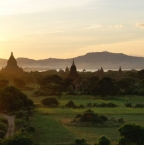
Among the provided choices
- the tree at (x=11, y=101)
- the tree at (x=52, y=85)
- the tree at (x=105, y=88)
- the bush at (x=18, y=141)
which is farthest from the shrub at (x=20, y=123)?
the tree at (x=52, y=85)

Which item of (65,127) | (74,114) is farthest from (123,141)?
(74,114)

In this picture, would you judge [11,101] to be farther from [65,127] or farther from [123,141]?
[123,141]

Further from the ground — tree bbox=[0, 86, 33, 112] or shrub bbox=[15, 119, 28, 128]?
tree bbox=[0, 86, 33, 112]

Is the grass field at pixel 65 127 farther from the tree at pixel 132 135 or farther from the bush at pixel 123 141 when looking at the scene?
the tree at pixel 132 135

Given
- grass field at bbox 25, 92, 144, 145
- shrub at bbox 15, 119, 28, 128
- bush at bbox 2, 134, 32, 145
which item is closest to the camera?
bush at bbox 2, 134, 32, 145

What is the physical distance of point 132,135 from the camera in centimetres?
2088

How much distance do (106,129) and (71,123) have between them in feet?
11.8

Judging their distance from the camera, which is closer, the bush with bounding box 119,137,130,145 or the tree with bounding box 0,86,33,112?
the bush with bounding box 119,137,130,145

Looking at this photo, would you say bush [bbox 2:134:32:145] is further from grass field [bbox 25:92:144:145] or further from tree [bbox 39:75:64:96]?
tree [bbox 39:75:64:96]

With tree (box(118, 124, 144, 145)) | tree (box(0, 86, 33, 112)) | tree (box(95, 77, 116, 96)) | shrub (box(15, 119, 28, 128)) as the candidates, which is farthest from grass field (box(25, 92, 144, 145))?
tree (box(95, 77, 116, 96))

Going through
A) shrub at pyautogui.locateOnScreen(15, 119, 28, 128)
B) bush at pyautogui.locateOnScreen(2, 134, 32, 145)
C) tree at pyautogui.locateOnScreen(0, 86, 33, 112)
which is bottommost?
shrub at pyautogui.locateOnScreen(15, 119, 28, 128)

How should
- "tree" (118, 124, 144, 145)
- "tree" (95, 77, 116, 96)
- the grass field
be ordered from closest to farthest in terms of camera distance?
"tree" (118, 124, 144, 145), the grass field, "tree" (95, 77, 116, 96)

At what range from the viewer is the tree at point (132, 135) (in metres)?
20.9

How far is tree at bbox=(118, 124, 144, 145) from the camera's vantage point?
68.4 ft
